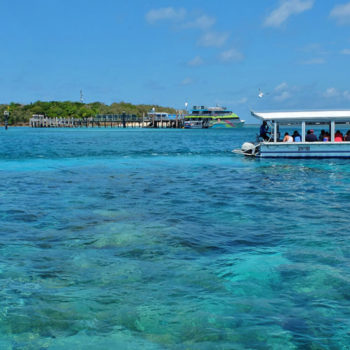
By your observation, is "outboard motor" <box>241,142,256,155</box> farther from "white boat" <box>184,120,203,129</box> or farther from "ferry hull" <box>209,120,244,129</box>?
"ferry hull" <box>209,120,244,129</box>

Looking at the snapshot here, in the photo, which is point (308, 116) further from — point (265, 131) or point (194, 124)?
point (194, 124)

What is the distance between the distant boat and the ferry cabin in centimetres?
11766

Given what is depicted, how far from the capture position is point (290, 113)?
2873cm

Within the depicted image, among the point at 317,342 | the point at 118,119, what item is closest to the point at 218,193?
the point at 317,342

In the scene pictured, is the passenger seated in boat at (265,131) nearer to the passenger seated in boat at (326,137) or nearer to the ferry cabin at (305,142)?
the ferry cabin at (305,142)

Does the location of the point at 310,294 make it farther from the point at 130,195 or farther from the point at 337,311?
the point at 130,195

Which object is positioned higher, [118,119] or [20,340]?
[118,119]

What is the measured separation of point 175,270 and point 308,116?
2246cm

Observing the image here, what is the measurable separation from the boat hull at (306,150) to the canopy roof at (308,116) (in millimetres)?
1495

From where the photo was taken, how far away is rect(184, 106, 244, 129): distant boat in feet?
481

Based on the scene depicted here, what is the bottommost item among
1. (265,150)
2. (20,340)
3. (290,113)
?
(20,340)

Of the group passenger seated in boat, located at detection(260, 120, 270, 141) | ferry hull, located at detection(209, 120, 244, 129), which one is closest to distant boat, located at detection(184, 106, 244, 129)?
ferry hull, located at detection(209, 120, 244, 129)

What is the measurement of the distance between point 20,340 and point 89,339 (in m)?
0.84

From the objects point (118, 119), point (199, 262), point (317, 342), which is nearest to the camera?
point (317, 342)
